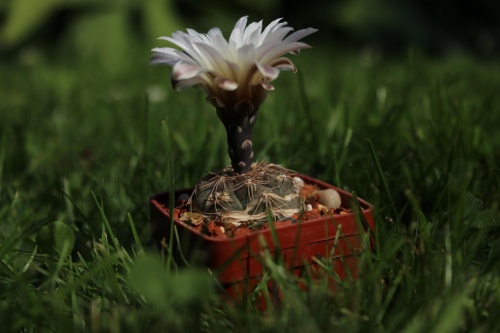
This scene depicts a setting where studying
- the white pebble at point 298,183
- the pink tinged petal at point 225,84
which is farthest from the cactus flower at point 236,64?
the white pebble at point 298,183

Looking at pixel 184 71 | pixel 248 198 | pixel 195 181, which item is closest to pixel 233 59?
pixel 184 71

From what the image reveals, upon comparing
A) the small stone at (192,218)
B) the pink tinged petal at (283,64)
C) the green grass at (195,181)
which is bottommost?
the green grass at (195,181)

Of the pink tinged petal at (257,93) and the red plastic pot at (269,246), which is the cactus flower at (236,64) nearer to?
the pink tinged petal at (257,93)

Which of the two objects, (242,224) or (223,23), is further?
(223,23)

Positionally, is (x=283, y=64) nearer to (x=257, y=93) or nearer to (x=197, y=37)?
(x=257, y=93)

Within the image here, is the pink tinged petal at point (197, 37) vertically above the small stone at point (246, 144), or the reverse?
the pink tinged petal at point (197, 37)

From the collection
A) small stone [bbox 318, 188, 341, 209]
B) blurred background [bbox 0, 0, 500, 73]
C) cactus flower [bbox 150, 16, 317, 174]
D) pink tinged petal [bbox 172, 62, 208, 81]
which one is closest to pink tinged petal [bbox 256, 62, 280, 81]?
cactus flower [bbox 150, 16, 317, 174]

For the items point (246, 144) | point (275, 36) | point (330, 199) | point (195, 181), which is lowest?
point (195, 181)
